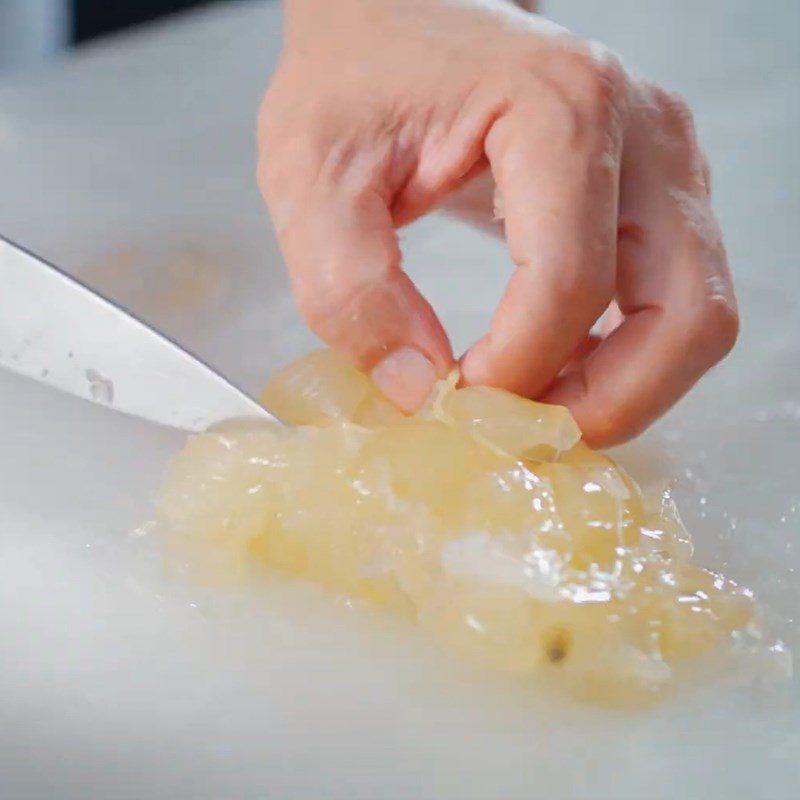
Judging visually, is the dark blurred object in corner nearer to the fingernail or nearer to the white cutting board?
the white cutting board

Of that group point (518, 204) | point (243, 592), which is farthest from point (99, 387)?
point (518, 204)

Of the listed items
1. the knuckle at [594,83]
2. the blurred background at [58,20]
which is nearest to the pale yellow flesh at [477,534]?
the knuckle at [594,83]

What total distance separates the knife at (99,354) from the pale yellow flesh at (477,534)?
24 mm

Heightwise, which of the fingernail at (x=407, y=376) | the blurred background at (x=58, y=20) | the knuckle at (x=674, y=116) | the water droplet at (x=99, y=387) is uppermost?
the knuckle at (x=674, y=116)

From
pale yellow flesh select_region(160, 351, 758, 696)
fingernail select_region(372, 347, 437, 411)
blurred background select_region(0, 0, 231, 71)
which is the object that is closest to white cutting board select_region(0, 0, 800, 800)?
pale yellow flesh select_region(160, 351, 758, 696)

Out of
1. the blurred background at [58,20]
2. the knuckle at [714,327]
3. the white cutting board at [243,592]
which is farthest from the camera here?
the blurred background at [58,20]

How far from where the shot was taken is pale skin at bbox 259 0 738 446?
62 centimetres

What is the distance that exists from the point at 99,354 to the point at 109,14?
1106mm

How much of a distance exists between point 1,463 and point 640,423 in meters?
0.38

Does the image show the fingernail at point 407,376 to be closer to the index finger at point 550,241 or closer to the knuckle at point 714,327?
the index finger at point 550,241

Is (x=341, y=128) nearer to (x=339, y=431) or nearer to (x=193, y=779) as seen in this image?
(x=339, y=431)

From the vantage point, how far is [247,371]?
825 millimetres

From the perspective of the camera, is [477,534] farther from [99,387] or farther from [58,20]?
[58,20]

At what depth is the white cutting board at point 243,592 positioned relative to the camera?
532mm
